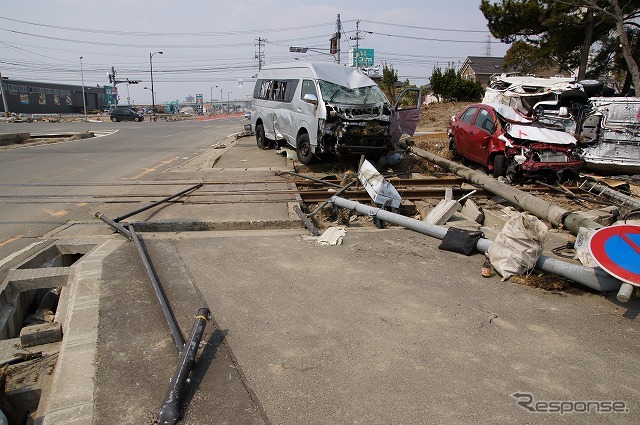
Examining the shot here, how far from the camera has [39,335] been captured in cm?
394

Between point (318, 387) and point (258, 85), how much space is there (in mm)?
13632

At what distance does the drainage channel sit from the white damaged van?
613cm

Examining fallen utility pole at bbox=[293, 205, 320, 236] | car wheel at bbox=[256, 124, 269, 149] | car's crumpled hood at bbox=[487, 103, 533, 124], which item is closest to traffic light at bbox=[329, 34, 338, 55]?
car wheel at bbox=[256, 124, 269, 149]

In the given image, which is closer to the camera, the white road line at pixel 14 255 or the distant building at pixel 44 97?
the white road line at pixel 14 255

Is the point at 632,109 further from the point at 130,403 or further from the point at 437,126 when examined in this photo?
the point at 437,126

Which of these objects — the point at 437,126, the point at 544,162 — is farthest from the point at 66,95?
the point at 544,162

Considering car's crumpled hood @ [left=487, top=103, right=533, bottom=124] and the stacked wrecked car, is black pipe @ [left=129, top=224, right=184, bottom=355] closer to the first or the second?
the stacked wrecked car

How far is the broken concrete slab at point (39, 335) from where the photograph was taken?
3926mm

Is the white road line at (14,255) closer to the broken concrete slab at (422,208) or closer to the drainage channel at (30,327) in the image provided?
the drainage channel at (30,327)

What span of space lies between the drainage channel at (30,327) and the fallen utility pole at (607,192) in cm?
848

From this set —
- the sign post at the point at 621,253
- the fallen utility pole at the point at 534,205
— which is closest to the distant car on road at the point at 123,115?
the fallen utility pole at the point at 534,205

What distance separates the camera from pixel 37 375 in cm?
361

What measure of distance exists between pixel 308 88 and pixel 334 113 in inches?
58.2

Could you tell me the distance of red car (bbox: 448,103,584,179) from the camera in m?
9.47
